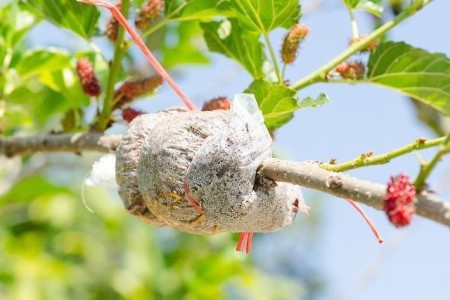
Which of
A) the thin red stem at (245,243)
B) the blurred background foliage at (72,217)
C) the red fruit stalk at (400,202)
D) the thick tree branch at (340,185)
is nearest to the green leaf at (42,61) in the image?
the blurred background foliage at (72,217)

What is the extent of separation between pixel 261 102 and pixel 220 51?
0.30 metres

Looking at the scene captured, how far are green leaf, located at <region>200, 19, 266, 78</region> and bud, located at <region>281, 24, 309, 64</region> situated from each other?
0.35 ft

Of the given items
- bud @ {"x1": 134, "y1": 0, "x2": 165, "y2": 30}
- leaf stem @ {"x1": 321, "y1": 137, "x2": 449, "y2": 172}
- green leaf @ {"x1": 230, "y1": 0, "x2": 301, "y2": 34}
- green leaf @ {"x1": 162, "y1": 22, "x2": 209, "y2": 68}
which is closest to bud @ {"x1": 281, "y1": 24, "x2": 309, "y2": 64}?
green leaf @ {"x1": 230, "y1": 0, "x2": 301, "y2": 34}

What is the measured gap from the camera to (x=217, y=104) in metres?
1.20

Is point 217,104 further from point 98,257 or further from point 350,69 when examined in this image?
point 98,257

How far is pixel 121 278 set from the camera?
170 inches

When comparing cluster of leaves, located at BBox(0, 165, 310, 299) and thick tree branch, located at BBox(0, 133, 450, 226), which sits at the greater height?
thick tree branch, located at BBox(0, 133, 450, 226)

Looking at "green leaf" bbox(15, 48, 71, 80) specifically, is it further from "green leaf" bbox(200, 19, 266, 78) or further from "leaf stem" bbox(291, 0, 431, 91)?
"leaf stem" bbox(291, 0, 431, 91)

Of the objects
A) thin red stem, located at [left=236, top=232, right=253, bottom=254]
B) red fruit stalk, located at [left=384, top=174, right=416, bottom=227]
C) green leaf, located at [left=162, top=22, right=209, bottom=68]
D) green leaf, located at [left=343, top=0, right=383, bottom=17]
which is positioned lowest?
green leaf, located at [left=162, top=22, right=209, bottom=68]

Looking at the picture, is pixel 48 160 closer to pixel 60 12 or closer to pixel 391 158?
pixel 60 12

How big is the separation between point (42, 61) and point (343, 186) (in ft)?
3.37

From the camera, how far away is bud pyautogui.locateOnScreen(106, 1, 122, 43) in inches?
53.8

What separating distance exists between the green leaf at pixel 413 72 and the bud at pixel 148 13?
365 mm

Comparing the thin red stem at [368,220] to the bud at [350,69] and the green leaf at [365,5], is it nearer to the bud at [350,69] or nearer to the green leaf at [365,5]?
the bud at [350,69]
